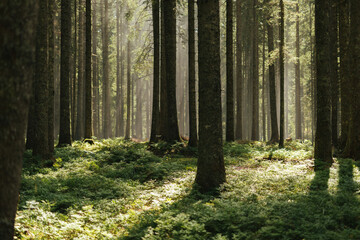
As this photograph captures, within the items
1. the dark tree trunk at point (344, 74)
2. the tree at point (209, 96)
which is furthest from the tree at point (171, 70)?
the dark tree trunk at point (344, 74)

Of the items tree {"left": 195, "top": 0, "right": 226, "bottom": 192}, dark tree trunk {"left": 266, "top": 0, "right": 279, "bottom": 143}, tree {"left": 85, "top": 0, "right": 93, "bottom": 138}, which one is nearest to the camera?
tree {"left": 195, "top": 0, "right": 226, "bottom": 192}

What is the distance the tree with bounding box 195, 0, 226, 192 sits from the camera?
748cm

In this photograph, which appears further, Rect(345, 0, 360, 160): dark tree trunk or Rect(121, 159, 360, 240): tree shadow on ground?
Rect(345, 0, 360, 160): dark tree trunk

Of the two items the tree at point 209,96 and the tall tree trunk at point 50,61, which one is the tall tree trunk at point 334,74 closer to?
the tree at point 209,96

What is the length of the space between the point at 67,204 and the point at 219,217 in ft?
11.7

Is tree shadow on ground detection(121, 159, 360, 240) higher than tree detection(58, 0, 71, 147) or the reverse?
the reverse

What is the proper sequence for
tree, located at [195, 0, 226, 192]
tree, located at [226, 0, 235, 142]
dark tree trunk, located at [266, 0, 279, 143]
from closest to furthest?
tree, located at [195, 0, 226, 192] < tree, located at [226, 0, 235, 142] < dark tree trunk, located at [266, 0, 279, 143]

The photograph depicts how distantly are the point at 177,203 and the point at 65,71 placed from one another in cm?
1104

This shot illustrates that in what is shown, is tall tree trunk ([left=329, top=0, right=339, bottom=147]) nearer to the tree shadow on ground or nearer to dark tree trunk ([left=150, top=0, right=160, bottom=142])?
the tree shadow on ground

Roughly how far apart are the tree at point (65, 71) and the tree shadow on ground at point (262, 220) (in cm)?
1067

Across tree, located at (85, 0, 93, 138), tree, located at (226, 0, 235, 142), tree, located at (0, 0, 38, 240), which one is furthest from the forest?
tree, located at (226, 0, 235, 142)

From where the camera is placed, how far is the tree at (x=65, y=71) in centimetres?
1412

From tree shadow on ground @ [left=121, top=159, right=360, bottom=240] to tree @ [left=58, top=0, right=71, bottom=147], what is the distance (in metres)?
10.7

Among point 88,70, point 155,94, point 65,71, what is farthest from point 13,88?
point 88,70
